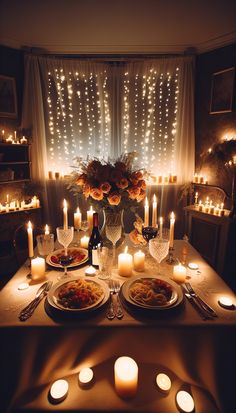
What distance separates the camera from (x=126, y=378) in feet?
2.86

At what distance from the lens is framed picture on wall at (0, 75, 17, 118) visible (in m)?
2.97

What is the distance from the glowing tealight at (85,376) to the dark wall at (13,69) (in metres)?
2.95

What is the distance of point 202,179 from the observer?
10.8ft

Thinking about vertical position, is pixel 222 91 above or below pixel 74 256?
above

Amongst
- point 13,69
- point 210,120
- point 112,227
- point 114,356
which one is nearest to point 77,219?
point 112,227

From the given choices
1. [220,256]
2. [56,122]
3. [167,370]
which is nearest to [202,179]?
[220,256]

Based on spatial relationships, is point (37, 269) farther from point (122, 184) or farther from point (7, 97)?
point (7, 97)

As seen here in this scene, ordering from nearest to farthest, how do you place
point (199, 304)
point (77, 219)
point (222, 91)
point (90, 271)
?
point (199, 304) → point (90, 271) → point (77, 219) → point (222, 91)

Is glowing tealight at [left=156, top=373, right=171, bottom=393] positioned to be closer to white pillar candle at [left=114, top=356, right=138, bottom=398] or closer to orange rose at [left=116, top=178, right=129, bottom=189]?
white pillar candle at [left=114, top=356, right=138, bottom=398]

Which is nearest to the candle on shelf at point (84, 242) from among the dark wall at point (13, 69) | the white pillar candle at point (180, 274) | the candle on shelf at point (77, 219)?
the candle on shelf at point (77, 219)

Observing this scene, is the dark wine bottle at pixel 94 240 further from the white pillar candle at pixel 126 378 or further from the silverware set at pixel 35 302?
the white pillar candle at pixel 126 378

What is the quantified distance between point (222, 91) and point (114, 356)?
3074 mm

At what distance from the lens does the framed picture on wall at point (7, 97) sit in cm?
297

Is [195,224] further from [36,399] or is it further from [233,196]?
[36,399]
